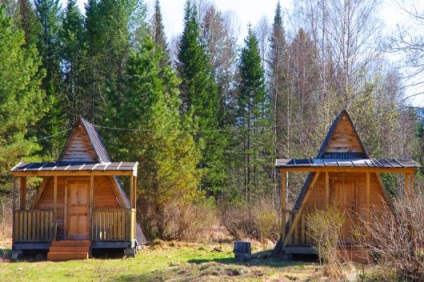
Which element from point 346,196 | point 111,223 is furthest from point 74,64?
point 346,196

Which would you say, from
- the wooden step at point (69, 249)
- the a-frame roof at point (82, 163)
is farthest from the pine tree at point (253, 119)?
the wooden step at point (69, 249)

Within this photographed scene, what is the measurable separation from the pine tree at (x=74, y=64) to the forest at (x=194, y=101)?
8cm

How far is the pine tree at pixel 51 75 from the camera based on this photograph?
36.8m

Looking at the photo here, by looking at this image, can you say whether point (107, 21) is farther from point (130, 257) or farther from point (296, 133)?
point (130, 257)

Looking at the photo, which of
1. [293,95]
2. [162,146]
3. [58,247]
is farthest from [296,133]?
[58,247]

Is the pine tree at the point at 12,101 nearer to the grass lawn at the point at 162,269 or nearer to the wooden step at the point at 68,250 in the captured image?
the grass lawn at the point at 162,269

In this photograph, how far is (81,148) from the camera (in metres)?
21.0

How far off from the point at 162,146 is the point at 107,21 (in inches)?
628

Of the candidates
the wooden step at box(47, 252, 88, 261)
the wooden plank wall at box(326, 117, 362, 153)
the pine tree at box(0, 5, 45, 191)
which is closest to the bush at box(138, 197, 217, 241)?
the wooden step at box(47, 252, 88, 261)

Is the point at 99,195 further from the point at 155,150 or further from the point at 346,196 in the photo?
the point at 346,196

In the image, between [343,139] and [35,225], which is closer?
[343,139]

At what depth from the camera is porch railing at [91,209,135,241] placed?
2005cm

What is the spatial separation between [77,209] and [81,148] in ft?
6.90

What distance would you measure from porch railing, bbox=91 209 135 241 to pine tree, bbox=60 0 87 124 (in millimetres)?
21011
